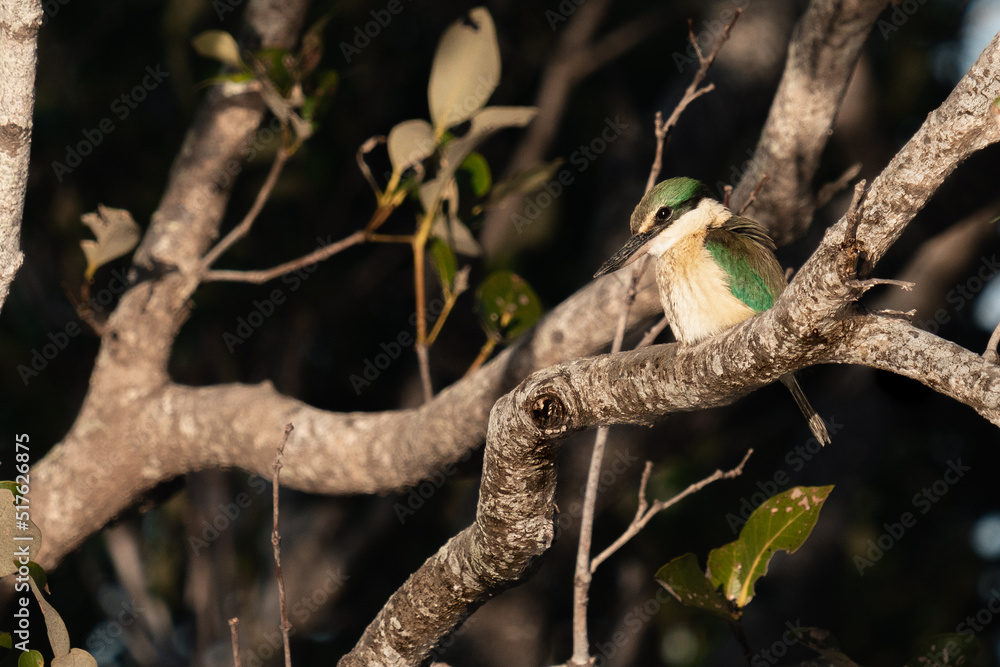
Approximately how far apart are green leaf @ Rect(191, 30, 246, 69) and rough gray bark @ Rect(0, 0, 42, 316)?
1060mm

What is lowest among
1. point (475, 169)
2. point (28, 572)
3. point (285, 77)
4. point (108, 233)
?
point (28, 572)

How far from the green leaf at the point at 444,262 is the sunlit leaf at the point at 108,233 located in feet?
3.25

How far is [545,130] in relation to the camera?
4766 millimetres

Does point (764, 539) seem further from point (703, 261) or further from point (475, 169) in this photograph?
point (475, 169)

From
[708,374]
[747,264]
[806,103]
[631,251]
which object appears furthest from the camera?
[806,103]

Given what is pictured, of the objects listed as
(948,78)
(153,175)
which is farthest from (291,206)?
(948,78)

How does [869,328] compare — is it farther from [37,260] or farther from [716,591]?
[37,260]

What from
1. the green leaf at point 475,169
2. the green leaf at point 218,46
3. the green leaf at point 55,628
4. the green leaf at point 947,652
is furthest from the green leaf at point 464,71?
the green leaf at point 947,652

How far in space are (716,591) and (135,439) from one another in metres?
2.15

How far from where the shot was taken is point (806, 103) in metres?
2.75

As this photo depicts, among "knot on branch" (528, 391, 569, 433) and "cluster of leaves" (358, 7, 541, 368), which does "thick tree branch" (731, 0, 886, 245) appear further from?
"knot on branch" (528, 391, 569, 433)

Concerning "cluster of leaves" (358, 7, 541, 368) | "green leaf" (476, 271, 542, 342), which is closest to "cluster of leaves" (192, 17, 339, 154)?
"cluster of leaves" (358, 7, 541, 368)

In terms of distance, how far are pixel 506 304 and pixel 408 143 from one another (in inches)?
26.4

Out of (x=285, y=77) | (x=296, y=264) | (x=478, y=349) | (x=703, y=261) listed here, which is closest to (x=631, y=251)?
(x=703, y=261)
